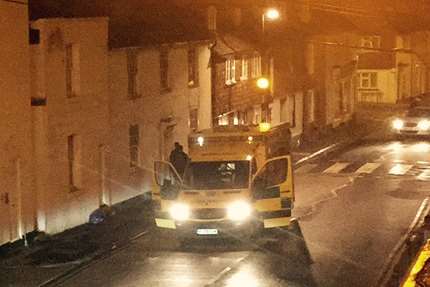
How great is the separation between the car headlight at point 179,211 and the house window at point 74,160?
361 centimetres

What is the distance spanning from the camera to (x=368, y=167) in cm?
3769

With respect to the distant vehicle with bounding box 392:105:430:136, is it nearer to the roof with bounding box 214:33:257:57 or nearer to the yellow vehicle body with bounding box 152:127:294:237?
the roof with bounding box 214:33:257:57

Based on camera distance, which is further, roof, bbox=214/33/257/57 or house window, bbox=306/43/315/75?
house window, bbox=306/43/315/75

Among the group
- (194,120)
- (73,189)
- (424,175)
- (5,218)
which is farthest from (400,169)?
(5,218)

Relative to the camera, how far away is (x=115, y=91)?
2866 cm

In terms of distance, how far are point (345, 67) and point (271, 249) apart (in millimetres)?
34757

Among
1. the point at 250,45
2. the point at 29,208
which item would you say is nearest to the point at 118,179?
the point at 29,208

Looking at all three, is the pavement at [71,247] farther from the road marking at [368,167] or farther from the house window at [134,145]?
the road marking at [368,167]

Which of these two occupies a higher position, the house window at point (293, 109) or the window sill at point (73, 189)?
the house window at point (293, 109)

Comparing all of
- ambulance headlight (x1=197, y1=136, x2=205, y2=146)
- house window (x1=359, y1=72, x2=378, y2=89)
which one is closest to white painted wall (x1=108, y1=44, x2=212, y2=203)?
Result: ambulance headlight (x1=197, y1=136, x2=205, y2=146)

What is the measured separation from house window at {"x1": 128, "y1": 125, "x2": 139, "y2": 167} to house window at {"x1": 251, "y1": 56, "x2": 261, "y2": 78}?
511 inches

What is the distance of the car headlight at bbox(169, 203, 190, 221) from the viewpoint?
75.0 feet

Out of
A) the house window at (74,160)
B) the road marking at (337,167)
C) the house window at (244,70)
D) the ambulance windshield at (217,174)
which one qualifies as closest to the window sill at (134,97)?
the house window at (74,160)

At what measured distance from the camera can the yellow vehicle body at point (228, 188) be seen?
22734 mm
